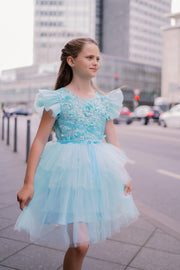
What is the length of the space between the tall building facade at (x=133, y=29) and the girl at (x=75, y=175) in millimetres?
127058

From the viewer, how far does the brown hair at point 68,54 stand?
2336mm

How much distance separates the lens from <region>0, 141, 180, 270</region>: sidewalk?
9.48 feet

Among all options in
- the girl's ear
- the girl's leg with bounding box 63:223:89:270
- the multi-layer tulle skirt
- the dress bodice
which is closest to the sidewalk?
the girl's leg with bounding box 63:223:89:270

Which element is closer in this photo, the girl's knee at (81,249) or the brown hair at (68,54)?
the girl's knee at (81,249)

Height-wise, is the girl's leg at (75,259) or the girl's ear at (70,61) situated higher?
the girl's ear at (70,61)

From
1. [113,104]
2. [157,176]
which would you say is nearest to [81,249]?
[113,104]

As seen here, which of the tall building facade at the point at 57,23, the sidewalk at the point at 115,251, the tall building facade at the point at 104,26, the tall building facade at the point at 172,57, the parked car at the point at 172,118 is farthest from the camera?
the tall building facade at the point at 104,26

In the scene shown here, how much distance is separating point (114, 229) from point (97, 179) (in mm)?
377

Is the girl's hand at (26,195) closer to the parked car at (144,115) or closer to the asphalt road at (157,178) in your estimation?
the asphalt road at (157,178)

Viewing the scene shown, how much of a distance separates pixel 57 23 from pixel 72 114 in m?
129

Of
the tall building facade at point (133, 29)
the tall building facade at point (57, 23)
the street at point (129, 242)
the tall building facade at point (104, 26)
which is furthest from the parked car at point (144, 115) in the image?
the tall building facade at point (133, 29)

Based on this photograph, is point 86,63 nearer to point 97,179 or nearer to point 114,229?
point 97,179

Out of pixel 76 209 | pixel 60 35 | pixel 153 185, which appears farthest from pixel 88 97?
pixel 60 35

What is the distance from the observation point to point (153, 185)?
21.4 ft
